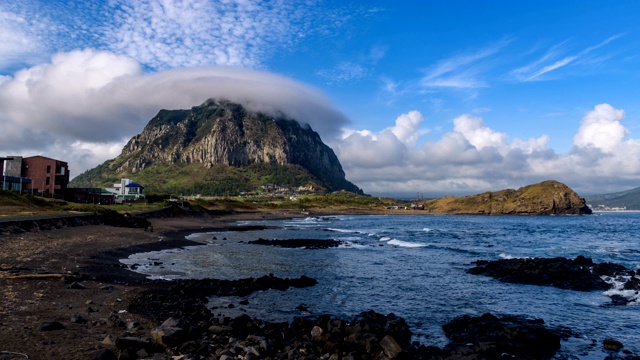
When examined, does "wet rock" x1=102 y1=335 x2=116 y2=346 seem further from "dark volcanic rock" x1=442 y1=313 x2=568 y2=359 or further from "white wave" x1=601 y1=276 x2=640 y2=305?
"white wave" x1=601 y1=276 x2=640 y2=305

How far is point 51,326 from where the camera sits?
45.3 feet

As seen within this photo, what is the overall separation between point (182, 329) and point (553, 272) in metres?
32.3

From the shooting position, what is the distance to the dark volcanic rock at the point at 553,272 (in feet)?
103

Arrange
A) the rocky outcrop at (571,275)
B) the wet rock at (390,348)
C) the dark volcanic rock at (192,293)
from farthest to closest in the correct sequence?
the rocky outcrop at (571,275)
the dark volcanic rock at (192,293)
the wet rock at (390,348)

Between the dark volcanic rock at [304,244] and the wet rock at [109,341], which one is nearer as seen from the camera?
the wet rock at [109,341]

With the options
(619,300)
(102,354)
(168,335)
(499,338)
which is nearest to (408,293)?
(499,338)

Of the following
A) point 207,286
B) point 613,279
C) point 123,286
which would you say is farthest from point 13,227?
point 613,279

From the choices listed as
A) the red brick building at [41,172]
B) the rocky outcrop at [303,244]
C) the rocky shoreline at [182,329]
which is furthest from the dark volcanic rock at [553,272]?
the red brick building at [41,172]

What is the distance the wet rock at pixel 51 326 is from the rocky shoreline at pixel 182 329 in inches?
1.2

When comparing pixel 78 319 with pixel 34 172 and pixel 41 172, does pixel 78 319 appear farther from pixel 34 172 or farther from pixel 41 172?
pixel 34 172

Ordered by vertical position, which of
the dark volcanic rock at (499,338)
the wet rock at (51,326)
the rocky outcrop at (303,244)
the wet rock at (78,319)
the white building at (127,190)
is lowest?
the rocky outcrop at (303,244)

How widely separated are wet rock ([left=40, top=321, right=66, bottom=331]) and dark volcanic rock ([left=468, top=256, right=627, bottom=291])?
32093 millimetres

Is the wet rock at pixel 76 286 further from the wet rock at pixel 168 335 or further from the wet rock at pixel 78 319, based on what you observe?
the wet rock at pixel 168 335

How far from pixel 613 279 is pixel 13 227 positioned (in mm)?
56742
